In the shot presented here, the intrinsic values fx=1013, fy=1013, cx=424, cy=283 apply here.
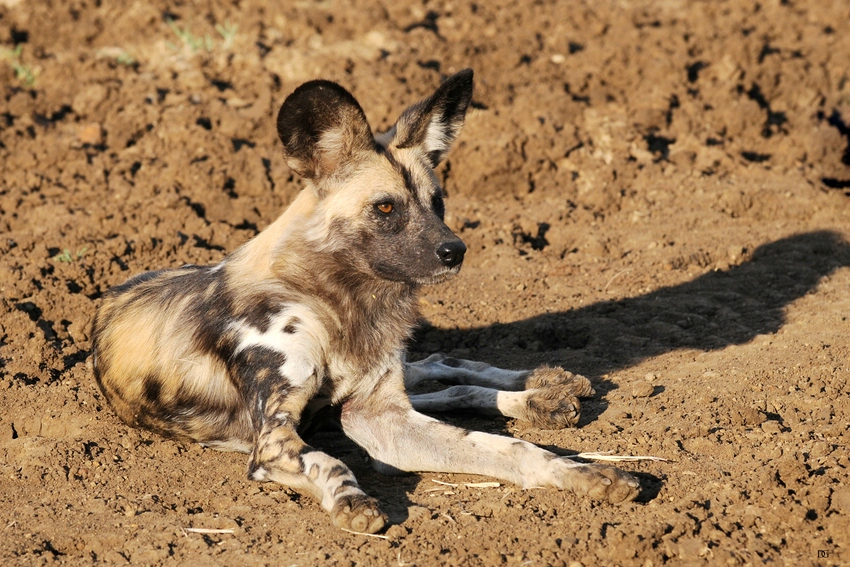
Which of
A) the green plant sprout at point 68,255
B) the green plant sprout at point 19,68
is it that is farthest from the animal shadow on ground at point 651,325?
the green plant sprout at point 19,68

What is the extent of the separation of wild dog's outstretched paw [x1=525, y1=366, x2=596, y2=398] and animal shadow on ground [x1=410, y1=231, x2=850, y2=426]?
242 millimetres

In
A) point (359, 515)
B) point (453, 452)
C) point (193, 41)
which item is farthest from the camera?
point (193, 41)

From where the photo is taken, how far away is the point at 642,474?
336 cm

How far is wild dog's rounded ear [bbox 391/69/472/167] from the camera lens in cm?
386

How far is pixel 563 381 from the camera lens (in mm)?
4031

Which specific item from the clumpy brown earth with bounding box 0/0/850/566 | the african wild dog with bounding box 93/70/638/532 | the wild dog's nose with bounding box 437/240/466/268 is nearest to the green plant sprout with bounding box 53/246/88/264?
the clumpy brown earth with bounding box 0/0/850/566

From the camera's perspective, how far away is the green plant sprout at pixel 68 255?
521 cm

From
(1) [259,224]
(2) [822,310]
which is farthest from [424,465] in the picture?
(1) [259,224]

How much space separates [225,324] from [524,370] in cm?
142

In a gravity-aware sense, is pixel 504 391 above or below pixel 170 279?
below

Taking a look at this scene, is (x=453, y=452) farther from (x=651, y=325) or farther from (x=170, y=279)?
(x=651, y=325)

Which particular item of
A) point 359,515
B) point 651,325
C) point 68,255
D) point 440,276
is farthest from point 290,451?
point 68,255

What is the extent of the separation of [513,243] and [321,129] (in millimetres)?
2336

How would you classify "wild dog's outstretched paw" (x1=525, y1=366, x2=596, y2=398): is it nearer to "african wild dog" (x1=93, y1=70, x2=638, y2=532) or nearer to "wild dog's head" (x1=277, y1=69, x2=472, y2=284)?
"african wild dog" (x1=93, y1=70, x2=638, y2=532)
